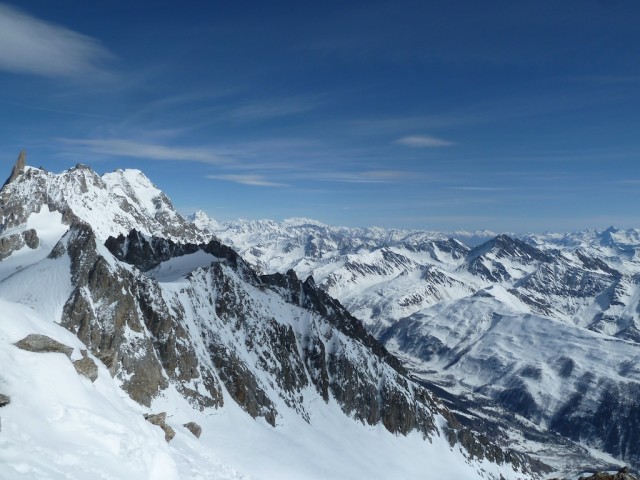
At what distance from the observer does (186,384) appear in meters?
98.1

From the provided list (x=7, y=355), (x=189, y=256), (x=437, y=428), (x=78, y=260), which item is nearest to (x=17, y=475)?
(x=7, y=355)

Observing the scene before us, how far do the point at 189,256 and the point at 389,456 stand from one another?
9834cm

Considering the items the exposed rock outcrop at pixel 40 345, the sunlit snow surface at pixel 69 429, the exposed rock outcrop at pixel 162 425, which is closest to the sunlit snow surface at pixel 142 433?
the sunlit snow surface at pixel 69 429

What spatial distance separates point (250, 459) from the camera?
87438 millimetres

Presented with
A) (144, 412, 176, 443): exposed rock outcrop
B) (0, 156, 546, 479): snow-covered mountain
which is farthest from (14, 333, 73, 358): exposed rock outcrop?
(144, 412, 176, 443): exposed rock outcrop

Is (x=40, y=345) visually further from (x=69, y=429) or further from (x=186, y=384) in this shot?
(x=186, y=384)

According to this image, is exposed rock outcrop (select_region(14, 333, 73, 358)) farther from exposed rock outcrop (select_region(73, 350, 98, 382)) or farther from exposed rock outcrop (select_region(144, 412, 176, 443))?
exposed rock outcrop (select_region(144, 412, 176, 443))

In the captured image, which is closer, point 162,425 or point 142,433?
point 142,433

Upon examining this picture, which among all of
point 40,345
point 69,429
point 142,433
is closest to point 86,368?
point 40,345

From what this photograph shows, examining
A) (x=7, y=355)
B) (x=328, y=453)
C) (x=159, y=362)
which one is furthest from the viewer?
(x=328, y=453)

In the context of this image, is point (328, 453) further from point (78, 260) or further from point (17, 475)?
point (17, 475)

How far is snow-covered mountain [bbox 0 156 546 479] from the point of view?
29.9 meters

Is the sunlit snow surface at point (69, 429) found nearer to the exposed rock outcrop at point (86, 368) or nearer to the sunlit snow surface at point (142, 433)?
the sunlit snow surface at point (142, 433)

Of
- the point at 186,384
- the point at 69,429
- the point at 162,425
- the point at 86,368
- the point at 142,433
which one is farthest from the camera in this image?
the point at 186,384
